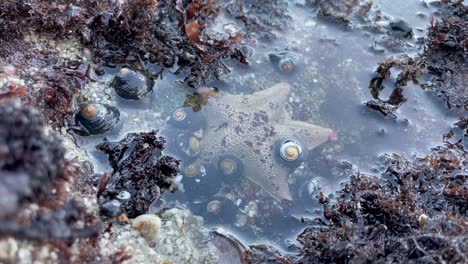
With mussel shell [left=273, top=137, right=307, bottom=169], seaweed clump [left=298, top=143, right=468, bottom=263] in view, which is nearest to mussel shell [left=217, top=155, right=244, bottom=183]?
mussel shell [left=273, top=137, right=307, bottom=169]

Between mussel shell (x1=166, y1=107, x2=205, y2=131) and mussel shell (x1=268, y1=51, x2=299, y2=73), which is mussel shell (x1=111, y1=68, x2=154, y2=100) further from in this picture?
mussel shell (x1=268, y1=51, x2=299, y2=73)

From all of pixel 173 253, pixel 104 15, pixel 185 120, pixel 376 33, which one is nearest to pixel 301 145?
pixel 185 120

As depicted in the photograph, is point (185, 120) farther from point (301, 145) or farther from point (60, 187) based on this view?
point (60, 187)

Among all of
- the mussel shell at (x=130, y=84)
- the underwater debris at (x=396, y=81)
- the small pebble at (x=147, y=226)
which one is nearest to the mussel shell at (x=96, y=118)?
the mussel shell at (x=130, y=84)

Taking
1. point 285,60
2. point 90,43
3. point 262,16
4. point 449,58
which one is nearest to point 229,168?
point 285,60

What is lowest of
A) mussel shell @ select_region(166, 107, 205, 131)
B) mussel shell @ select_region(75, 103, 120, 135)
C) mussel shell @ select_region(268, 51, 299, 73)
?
mussel shell @ select_region(166, 107, 205, 131)

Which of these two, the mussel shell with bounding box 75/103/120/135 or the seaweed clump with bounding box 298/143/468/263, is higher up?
the mussel shell with bounding box 75/103/120/135

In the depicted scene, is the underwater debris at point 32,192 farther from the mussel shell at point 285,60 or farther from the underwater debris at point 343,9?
the underwater debris at point 343,9
